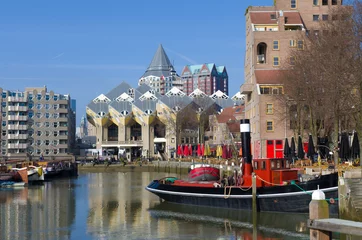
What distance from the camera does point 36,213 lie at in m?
47.2

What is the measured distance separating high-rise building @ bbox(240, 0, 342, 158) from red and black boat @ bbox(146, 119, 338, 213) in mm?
29207

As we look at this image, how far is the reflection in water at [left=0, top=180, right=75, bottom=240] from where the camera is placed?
37000 millimetres

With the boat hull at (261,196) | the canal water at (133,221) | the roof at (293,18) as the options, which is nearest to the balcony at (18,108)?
the roof at (293,18)

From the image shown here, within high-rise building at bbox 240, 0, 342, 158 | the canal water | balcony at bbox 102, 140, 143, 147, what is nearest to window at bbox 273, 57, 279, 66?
high-rise building at bbox 240, 0, 342, 158

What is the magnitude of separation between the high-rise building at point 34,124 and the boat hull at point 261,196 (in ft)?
376

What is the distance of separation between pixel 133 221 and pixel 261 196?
912 cm

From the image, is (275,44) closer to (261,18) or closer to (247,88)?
(261,18)

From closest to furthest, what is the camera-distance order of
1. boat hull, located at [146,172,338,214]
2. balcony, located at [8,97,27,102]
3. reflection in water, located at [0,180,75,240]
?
reflection in water, located at [0,180,75,240] → boat hull, located at [146,172,338,214] → balcony, located at [8,97,27,102]

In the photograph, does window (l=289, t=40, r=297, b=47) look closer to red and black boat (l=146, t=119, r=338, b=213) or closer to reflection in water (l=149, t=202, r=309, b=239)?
red and black boat (l=146, t=119, r=338, b=213)

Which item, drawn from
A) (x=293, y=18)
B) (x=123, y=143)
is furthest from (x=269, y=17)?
(x=123, y=143)

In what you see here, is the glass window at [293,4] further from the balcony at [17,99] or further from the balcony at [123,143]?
the balcony at [17,99]

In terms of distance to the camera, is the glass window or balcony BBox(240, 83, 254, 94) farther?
the glass window

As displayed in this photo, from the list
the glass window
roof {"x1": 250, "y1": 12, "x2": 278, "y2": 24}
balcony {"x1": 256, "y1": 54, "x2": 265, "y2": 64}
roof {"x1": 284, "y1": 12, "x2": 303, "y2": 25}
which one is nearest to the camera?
balcony {"x1": 256, "y1": 54, "x2": 265, "y2": 64}

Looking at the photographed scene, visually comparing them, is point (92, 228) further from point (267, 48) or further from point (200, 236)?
point (267, 48)
